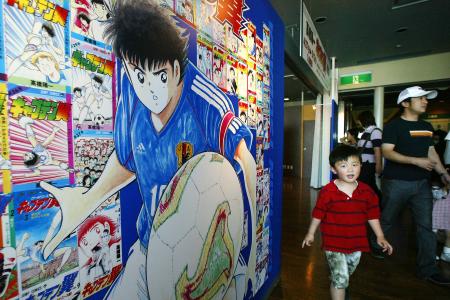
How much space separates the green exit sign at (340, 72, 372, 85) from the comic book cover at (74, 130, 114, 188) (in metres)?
6.64

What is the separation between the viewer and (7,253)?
0.54 meters

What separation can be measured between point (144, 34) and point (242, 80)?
0.76m

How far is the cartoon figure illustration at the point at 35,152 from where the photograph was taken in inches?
22.4

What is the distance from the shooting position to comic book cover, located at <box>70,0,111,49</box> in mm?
654

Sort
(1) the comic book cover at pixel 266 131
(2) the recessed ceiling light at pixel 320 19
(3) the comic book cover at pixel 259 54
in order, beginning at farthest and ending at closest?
(2) the recessed ceiling light at pixel 320 19, (1) the comic book cover at pixel 266 131, (3) the comic book cover at pixel 259 54

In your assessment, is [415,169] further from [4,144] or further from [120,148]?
[4,144]

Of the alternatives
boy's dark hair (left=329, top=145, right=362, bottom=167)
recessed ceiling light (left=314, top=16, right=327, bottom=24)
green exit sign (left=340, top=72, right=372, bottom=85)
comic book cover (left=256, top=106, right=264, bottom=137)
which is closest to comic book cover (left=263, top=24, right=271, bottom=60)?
comic book cover (left=256, top=106, right=264, bottom=137)

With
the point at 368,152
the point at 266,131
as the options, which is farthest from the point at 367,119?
the point at 266,131

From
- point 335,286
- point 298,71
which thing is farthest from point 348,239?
point 298,71

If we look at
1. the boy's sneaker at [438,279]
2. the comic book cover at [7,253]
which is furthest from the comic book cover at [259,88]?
the boy's sneaker at [438,279]

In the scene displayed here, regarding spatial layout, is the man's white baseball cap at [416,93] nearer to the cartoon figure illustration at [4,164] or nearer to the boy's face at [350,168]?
the boy's face at [350,168]

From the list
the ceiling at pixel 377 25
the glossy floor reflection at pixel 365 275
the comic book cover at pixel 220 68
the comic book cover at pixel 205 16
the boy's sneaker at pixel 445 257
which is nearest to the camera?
the comic book cover at pixel 205 16

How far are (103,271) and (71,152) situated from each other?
1.18 ft

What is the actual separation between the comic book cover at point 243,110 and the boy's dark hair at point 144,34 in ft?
1.87
